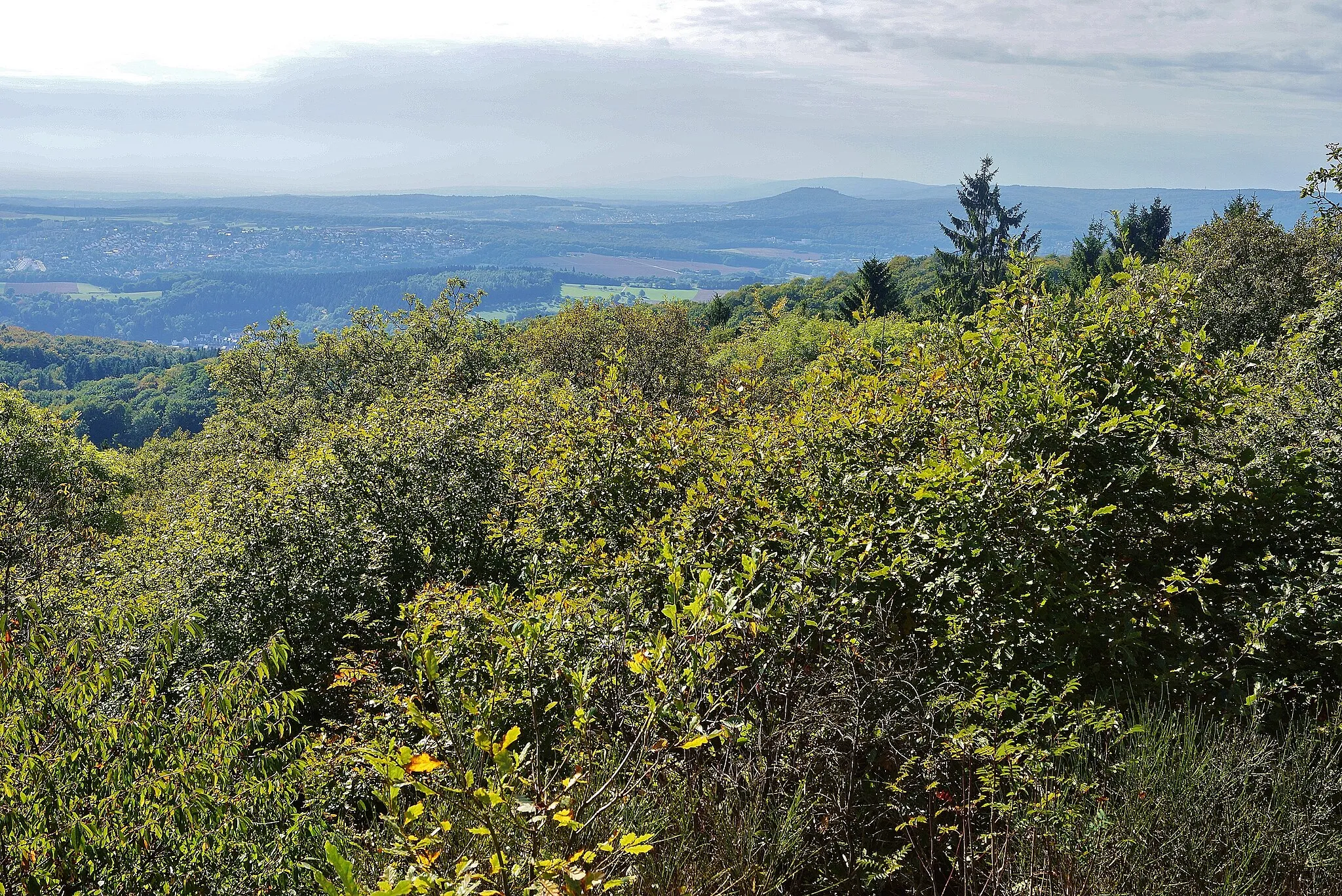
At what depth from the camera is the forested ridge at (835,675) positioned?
3617mm

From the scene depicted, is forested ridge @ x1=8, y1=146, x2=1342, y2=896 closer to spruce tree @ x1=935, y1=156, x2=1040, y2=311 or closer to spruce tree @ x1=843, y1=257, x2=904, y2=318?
spruce tree @ x1=843, y1=257, x2=904, y2=318

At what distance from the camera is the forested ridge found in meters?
3.62

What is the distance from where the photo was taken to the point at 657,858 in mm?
3537

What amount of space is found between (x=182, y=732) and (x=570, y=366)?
2983 centimetres

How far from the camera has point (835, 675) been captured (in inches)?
178

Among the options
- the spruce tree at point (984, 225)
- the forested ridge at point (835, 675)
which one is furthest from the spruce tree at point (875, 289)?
the forested ridge at point (835, 675)

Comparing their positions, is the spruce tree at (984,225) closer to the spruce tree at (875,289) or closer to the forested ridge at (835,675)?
the spruce tree at (875,289)

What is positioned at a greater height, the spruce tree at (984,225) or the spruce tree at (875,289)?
the spruce tree at (984,225)

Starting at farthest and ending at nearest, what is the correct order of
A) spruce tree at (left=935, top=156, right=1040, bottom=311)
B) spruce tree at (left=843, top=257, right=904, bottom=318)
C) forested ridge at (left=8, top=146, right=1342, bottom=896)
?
spruce tree at (left=935, top=156, right=1040, bottom=311) → spruce tree at (left=843, top=257, right=904, bottom=318) → forested ridge at (left=8, top=146, right=1342, bottom=896)

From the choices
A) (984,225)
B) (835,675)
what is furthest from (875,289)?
(835,675)

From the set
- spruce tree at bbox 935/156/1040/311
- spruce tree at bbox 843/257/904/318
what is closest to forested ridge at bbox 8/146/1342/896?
spruce tree at bbox 843/257/904/318

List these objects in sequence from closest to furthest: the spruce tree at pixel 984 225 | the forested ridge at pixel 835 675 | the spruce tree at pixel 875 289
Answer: the forested ridge at pixel 835 675 → the spruce tree at pixel 875 289 → the spruce tree at pixel 984 225

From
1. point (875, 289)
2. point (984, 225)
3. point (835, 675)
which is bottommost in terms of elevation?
point (835, 675)

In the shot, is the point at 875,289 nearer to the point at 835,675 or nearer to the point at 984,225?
the point at 984,225
